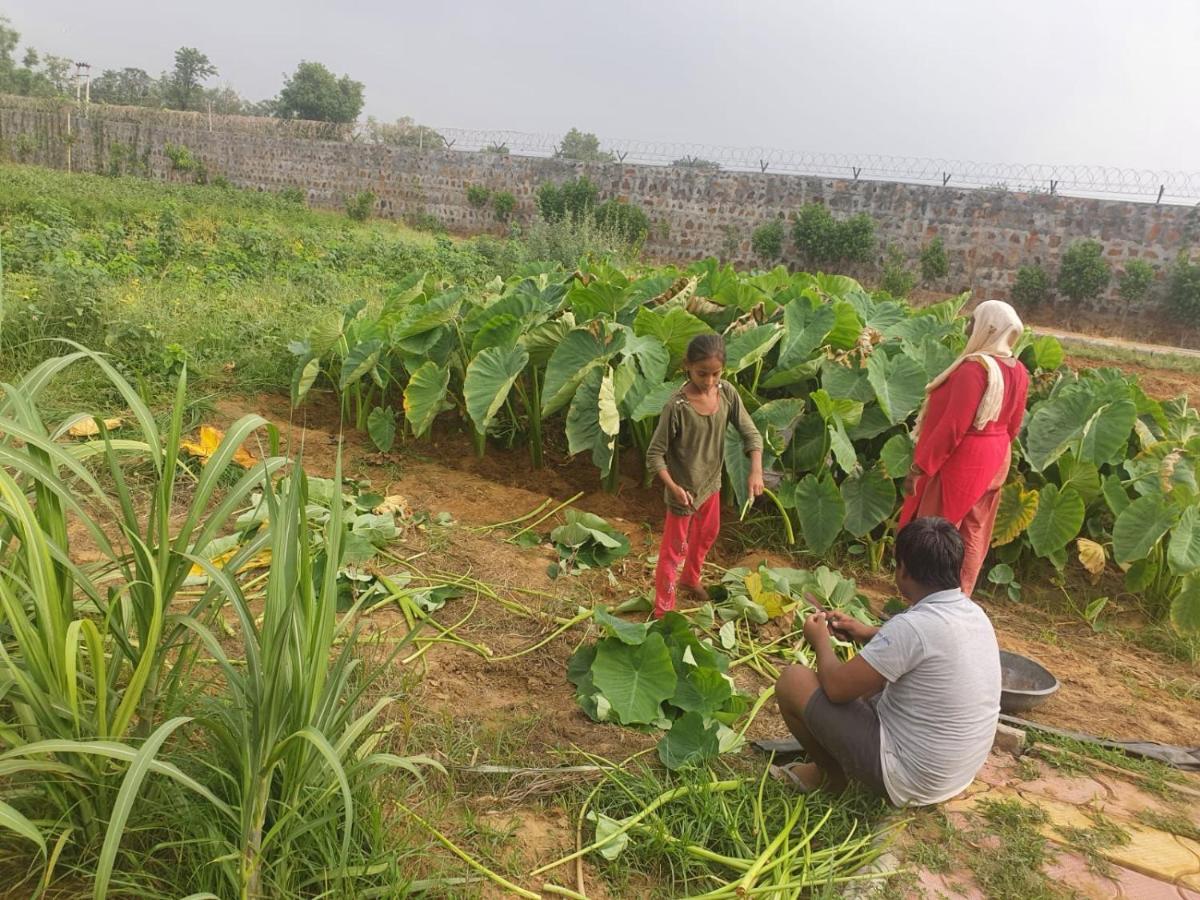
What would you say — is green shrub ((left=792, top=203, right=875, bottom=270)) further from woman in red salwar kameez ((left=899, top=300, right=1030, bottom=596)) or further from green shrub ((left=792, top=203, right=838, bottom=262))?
woman in red salwar kameez ((left=899, top=300, right=1030, bottom=596))

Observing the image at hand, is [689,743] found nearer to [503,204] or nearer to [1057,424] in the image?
[1057,424]

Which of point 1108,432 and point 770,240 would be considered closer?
point 1108,432

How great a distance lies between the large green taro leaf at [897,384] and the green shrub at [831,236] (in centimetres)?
1137

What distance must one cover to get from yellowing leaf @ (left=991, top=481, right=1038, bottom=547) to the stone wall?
1138 centimetres

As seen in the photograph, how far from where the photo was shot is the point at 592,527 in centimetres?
360

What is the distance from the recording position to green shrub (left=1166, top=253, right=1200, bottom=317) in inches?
491

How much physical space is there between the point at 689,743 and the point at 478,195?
1739 cm

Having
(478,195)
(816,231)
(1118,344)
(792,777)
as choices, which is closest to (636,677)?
(792,777)

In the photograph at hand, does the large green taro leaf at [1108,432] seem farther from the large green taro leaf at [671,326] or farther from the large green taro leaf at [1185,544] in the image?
the large green taro leaf at [671,326]

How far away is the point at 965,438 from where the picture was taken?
2982 mm

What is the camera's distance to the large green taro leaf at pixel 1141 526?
3590mm

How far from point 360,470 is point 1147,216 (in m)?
13.7

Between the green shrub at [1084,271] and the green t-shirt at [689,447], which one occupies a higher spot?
the green shrub at [1084,271]

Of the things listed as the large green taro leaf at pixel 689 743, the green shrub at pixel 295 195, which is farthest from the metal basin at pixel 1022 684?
the green shrub at pixel 295 195
